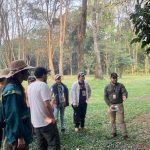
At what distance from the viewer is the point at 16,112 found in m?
6.05

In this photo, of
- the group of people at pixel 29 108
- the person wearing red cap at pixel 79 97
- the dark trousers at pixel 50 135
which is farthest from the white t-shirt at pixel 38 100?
the person wearing red cap at pixel 79 97

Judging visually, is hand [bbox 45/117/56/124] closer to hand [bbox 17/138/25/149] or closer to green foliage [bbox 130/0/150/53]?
hand [bbox 17/138/25/149]

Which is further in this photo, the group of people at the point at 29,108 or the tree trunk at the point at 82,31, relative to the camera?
the tree trunk at the point at 82,31

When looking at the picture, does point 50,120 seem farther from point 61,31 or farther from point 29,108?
point 61,31

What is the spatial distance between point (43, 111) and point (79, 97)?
243 inches

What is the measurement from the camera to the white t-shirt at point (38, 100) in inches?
310

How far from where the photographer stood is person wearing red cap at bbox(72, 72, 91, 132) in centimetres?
1401

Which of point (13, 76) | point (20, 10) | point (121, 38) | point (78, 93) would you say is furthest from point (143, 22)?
point (121, 38)

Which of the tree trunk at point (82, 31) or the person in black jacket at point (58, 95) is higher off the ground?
the tree trunk at point (82, 31)

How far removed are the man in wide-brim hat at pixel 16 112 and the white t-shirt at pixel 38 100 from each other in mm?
1490

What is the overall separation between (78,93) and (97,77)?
113 feet

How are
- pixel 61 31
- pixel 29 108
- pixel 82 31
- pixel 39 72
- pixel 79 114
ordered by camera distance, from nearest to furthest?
pixel 29 108 < pixel 39 72 < pixel 79 114 < pixel 82 31 < pixel 61 31

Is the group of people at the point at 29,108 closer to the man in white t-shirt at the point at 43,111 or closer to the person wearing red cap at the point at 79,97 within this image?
the man in white t-shirt at the point at 43,111

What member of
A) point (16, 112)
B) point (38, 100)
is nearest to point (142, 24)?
point (38, 100)
